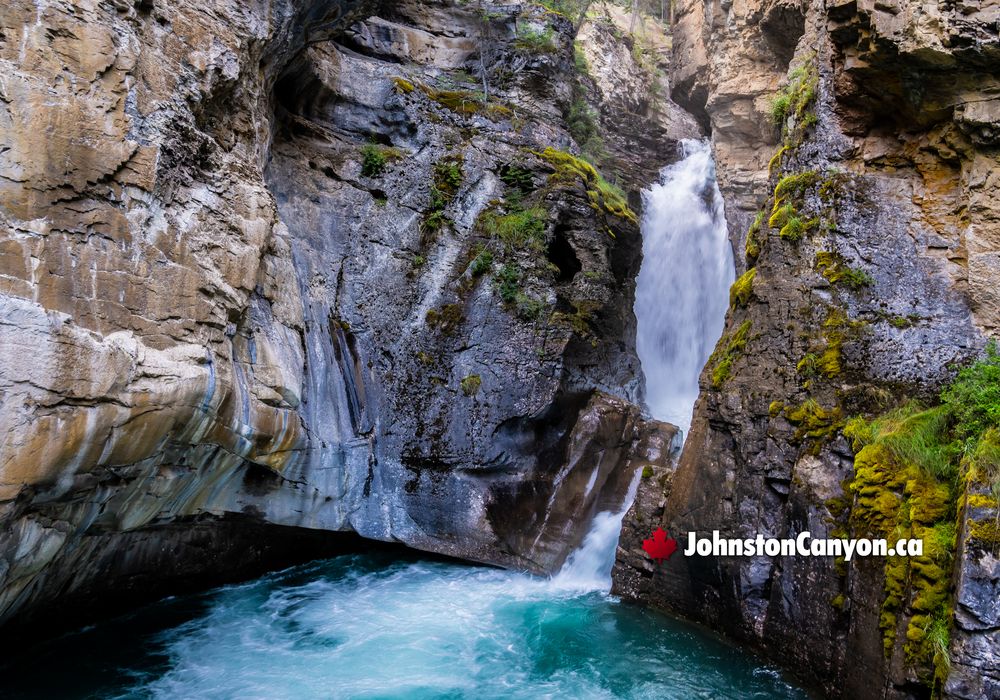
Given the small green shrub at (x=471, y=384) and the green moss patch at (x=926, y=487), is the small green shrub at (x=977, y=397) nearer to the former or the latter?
the green moss patch at (x=926, y=487)

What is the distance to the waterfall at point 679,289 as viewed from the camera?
14.2m

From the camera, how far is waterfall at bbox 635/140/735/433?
14219 millimetres

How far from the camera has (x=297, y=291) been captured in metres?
9.41

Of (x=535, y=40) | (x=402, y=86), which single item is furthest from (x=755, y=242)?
(x=535, y=40)

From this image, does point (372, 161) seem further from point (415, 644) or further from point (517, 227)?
point (415, 644)

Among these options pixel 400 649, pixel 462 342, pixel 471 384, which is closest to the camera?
pixel 400 649

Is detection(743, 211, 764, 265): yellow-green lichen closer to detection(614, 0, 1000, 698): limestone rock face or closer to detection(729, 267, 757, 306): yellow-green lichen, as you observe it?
detection(614, 0, 1000, 698): limestone rock face

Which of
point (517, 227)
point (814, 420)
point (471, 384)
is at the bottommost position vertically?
point (814, 420)

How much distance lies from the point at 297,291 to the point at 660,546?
633cm

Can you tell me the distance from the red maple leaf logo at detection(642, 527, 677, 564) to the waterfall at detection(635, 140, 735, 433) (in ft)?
15.6

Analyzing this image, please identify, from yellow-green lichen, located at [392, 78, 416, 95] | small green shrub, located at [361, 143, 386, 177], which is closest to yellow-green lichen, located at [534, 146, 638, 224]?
yellow-green lichen, located at [392, 78, 416, 95]

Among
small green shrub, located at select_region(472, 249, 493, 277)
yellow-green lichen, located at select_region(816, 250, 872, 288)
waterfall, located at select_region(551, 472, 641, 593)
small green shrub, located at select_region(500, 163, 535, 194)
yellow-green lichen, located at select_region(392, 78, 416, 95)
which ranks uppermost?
yellow-green lichen, located at select_region(392, 78, 416, 95)

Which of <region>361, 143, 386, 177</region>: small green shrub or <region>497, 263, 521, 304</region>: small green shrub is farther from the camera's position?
<region>361, 143, 386, 177</region>: small green shrub

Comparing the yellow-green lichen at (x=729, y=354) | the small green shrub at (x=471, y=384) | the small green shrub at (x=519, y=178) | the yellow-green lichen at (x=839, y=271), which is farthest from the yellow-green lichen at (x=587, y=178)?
the yellow-green lichen at (x=839, y=271)
